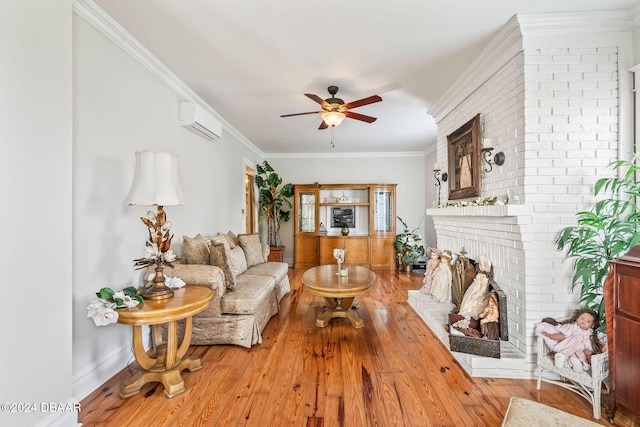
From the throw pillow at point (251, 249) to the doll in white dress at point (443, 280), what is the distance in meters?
2.43

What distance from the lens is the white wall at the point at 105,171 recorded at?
186 cm

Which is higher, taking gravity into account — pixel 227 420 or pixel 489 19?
pixel 489 19

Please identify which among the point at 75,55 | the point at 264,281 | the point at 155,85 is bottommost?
the point at 264,281

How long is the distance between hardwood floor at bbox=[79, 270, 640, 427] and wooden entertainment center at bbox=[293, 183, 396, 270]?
3.26 metres

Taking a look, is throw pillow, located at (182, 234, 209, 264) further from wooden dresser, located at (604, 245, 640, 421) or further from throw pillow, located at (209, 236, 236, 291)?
wooden dresser, located at (604, 245, 640, 421)

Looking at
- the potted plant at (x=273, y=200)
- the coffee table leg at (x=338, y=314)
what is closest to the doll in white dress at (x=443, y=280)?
the coffee table leg at (x=338, y=314)

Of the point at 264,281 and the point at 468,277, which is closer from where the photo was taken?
the point at 468,277

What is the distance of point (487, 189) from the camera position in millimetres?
2633

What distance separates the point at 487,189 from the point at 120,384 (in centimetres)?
345

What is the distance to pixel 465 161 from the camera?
9.82 ft

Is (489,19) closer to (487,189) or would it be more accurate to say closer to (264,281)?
(487,189)

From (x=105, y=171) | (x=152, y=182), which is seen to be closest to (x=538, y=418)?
(x=152, y=182)
